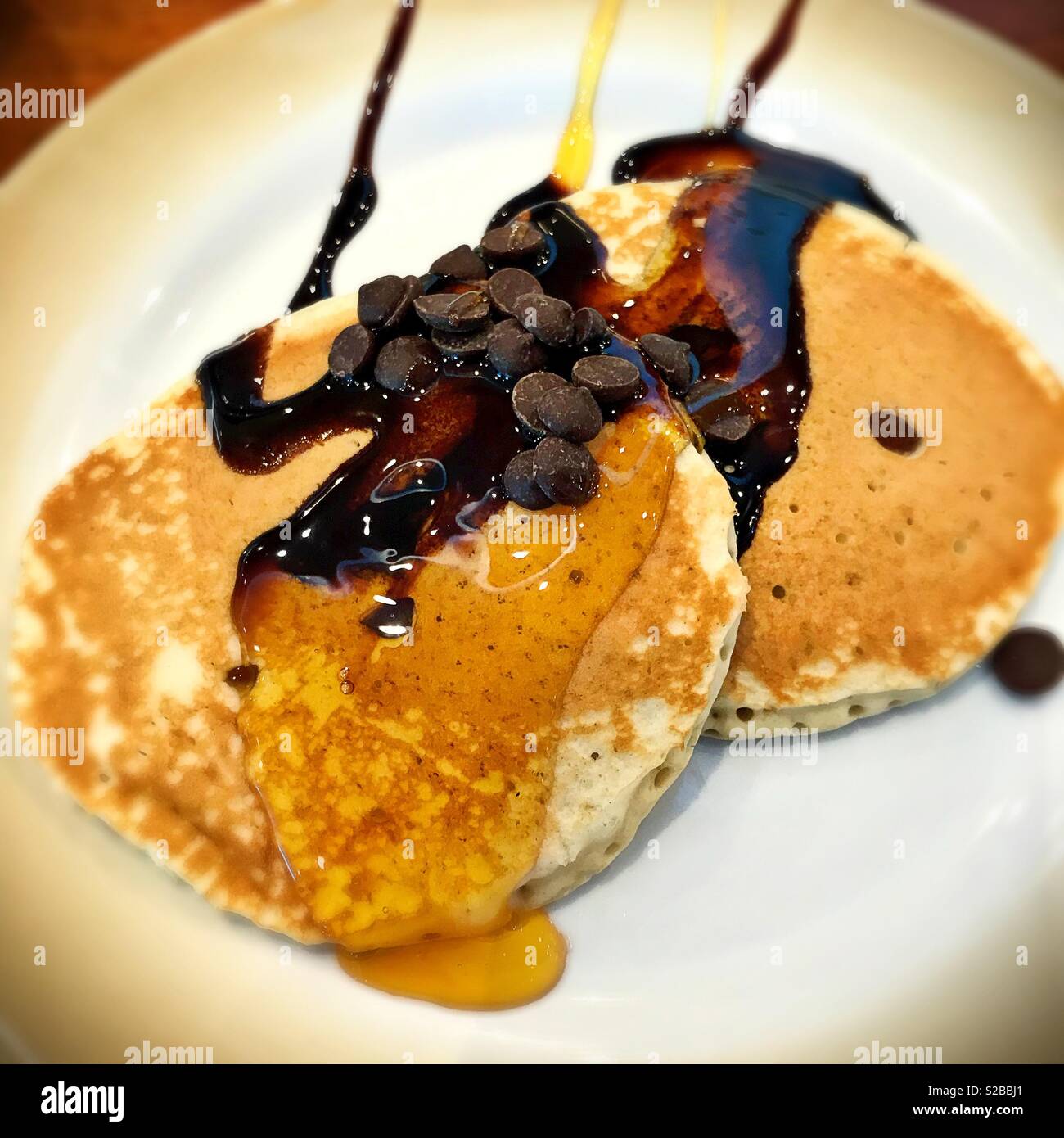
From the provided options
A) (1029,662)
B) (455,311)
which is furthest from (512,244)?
(1029,662)

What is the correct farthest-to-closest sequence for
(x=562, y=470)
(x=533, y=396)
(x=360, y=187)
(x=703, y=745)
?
(x=360, y=187) < (x=703, y=745) < (x=533, y=396) < (x=562, y=470)

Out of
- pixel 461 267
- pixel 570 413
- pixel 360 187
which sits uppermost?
pixel 360 187

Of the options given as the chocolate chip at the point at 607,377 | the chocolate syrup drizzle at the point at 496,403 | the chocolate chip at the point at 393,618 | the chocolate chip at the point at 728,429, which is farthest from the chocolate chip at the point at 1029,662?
the chocolate chip at the point at 393,618

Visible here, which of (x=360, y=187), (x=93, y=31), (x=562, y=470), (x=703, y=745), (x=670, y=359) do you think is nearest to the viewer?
(x=562, y=470)

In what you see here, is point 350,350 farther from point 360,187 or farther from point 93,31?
point 93,31

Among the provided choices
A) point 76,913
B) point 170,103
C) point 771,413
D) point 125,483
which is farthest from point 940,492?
point 170,103

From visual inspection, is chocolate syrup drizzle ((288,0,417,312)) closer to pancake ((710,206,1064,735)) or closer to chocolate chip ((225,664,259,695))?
chocolate chip ((225,664,259,695))
